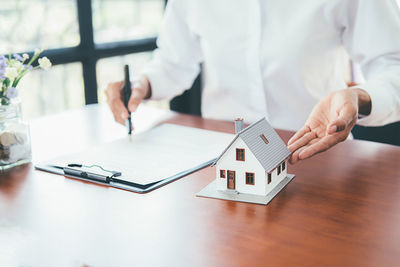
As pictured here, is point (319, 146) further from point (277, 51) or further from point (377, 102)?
point (277, 51)

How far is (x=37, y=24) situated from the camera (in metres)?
2.53

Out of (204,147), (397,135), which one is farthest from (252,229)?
(397,135)

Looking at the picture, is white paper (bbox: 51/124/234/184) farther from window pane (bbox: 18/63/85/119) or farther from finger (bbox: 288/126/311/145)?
window pane (bbox: 18/63/85/119)

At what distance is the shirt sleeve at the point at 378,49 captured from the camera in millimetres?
1335

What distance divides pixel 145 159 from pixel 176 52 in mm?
812

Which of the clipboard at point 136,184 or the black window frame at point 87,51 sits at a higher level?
the black window frame at point 87,51

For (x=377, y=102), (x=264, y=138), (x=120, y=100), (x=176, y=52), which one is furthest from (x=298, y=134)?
(x=176, y=52)

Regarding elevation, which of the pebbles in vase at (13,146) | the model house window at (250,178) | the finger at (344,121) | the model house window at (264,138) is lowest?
the model house window at (250,178)

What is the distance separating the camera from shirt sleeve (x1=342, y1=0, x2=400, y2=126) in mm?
1335

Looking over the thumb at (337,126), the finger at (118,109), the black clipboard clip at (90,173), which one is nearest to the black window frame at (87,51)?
the finger at (118,109)

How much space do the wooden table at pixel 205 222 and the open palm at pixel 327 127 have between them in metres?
0.06

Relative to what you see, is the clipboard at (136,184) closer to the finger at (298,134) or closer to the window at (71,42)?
the finger at (298,134)

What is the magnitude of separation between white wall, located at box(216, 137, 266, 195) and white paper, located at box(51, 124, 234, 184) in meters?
0.16

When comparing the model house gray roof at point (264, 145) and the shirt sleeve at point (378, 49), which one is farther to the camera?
the shirt sleeve at point (378, 49)
